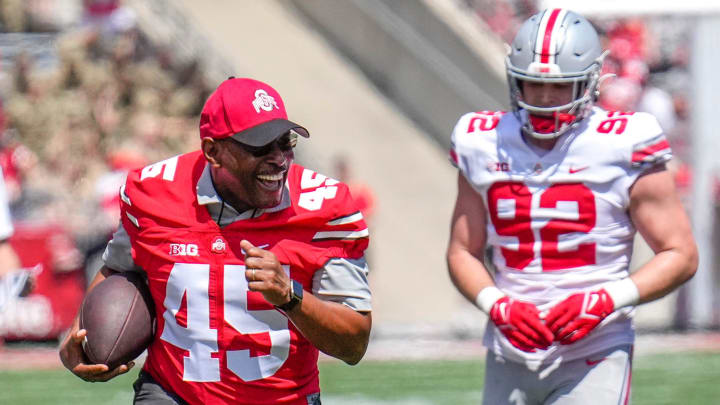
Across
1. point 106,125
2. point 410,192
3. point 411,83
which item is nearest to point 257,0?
point 411,83

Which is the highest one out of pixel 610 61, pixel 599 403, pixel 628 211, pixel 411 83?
pixel 628 211

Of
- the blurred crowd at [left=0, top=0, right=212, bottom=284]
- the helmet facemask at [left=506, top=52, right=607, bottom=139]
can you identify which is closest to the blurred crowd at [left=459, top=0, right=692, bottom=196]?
the blurred crowd at [left=0, top=0, right=212, bottom=284]

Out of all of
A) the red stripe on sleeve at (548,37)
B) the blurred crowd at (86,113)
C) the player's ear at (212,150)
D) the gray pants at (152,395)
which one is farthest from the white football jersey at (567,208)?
the blurred crowd at (86,113)

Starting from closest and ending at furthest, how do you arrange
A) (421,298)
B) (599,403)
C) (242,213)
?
1. (242,213)
2. (599,403)
3. (421,298)

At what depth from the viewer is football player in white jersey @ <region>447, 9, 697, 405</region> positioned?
409 centimetres

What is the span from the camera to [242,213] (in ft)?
12.2

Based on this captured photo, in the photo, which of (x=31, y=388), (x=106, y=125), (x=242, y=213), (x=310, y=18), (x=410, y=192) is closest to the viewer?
(x=242, y=213)

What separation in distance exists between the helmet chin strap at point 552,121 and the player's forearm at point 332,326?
846 mm

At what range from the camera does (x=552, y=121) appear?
4152 mm

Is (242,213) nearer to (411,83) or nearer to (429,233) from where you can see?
(429,233)

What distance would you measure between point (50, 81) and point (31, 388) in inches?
183

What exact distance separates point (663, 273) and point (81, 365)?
1.72m

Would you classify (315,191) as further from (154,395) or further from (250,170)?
(154,395)

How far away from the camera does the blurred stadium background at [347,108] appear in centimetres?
1053
